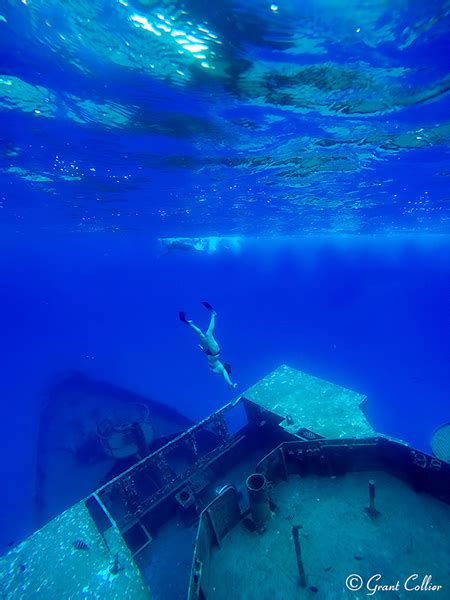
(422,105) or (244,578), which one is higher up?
(422,105)

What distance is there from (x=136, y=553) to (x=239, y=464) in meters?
2.96

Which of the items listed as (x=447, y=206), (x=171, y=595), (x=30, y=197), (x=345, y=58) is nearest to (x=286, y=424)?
(x=171, y=595)

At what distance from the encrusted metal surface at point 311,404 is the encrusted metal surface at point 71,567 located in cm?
400

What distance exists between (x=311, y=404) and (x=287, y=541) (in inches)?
149

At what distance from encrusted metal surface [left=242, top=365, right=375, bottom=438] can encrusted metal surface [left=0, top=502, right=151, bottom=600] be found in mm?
3995

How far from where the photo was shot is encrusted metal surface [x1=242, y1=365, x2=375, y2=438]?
6848mm

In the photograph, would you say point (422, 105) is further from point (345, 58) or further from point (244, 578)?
point (244, 578)

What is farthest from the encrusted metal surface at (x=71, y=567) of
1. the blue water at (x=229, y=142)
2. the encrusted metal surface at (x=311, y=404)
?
the blue water at (x=229, y=142)

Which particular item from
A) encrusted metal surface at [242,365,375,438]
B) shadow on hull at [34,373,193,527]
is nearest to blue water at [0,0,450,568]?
shadow on hull at [34,373,193,527]

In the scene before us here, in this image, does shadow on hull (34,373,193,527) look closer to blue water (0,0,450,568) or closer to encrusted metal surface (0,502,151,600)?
blue water (0,0,450,568)

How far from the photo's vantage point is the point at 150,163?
45.5 ft

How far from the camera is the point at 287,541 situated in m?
4.34

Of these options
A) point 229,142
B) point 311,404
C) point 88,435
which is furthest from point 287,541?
point 88,435

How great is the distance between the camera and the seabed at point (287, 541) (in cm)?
382
